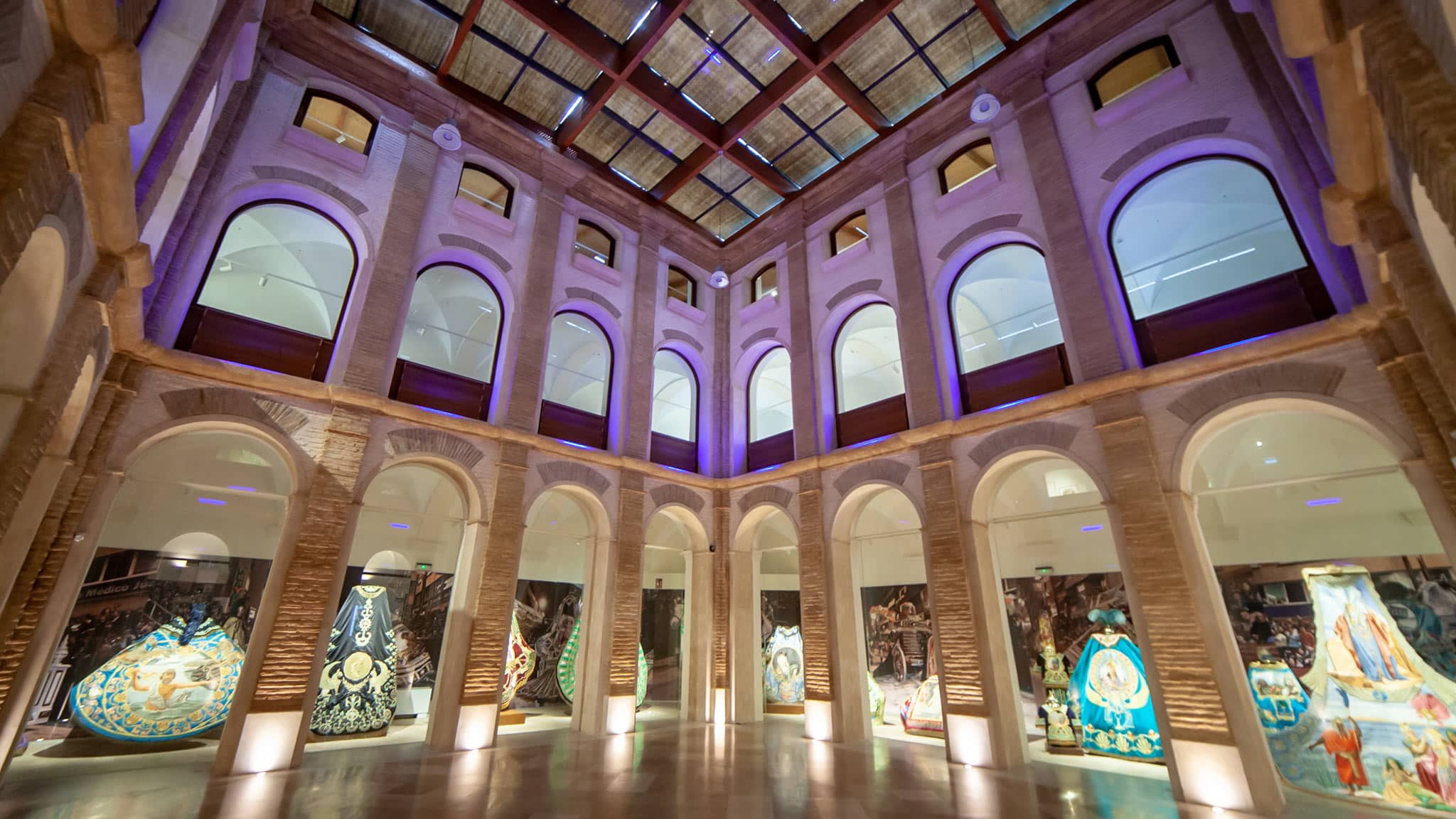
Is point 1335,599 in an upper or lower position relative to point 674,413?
lower

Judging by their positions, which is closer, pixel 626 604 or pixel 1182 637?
pixel 1182 637

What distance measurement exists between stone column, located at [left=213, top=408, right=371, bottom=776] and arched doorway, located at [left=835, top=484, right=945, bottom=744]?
7600 mm

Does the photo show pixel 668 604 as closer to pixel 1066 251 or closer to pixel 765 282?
pixel 765 282

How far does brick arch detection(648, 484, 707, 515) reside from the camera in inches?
466

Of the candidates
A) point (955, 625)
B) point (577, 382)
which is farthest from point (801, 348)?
point (577, 382)

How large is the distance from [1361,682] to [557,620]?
12.2m

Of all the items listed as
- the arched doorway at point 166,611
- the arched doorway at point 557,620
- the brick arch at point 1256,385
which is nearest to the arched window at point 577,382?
the arched doorway at point 557,620

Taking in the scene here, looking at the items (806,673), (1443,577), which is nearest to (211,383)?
(806,673)

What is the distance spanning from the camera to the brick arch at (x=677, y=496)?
1184 cm

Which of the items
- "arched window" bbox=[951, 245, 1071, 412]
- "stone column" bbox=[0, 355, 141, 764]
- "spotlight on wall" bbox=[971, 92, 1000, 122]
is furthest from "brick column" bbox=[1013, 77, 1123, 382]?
"stone column" bbox=[0, 355, 141, 764]

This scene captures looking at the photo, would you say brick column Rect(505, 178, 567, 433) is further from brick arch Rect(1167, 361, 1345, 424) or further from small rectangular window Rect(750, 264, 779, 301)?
brick arch Rect(1167, 361, 1345, 424)

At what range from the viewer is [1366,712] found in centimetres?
638

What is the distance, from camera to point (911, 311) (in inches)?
417

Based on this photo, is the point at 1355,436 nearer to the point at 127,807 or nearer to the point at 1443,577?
the point at 1443,577
